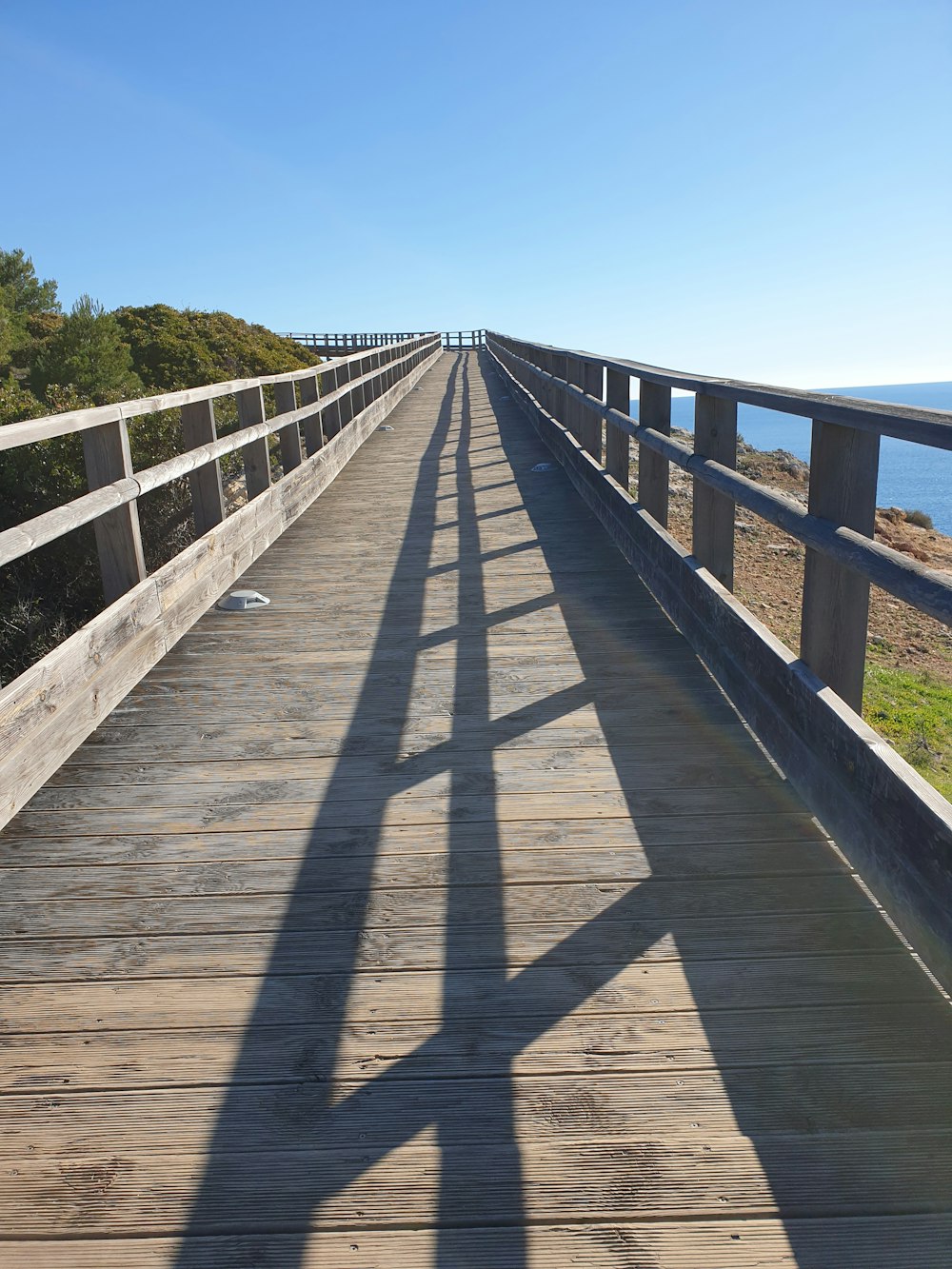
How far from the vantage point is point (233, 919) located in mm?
2600

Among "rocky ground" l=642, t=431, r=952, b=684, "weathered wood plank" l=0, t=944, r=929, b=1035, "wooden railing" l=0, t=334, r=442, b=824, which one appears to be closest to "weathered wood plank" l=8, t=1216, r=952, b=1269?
"weathered wood plank" l=0, t=944, r=929, b=1035

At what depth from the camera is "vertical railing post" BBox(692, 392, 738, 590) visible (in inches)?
167

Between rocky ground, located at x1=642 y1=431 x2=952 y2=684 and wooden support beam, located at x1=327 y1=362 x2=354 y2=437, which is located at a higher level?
wooden support beam, located at x1=327 y1=362 x2=354 y2=437

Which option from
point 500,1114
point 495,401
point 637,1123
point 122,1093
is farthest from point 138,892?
point 495,401

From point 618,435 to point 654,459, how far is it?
55.5 inches

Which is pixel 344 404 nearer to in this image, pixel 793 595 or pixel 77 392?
pixel 793 595

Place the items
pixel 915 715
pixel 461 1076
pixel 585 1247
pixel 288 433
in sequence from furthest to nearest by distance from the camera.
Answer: pixel 288 433
pixel 915 715
pixel 461 1076
pixel 585 1247

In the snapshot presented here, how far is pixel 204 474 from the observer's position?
576 centimetres

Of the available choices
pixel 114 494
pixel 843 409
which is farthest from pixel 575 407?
pixel 843 409

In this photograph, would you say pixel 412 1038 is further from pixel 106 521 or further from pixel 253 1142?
pixel 106 521

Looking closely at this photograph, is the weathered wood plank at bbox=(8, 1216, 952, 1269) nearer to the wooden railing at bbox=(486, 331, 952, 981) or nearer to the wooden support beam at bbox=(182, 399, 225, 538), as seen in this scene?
the wooden railing at bbox=(486, 331, 952, 981)

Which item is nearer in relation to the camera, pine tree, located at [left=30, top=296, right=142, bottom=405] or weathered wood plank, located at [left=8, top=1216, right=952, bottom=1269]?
weathered wood plank, located at [left=8, top=1216, right=952, bottom=1269]

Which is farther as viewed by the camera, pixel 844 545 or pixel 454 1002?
pixel 844 545

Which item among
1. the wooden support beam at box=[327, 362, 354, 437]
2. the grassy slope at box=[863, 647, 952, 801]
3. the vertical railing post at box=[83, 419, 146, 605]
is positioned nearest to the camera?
the vertical railing post at box=[83, 419, 146, 605]
